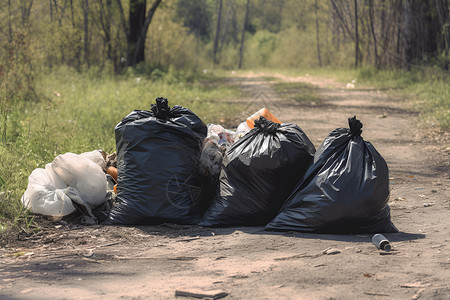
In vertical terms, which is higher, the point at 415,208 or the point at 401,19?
the point at 401,19

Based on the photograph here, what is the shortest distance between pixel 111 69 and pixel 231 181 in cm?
1216

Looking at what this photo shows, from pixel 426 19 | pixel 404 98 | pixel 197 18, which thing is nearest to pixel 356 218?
pixel 404 98

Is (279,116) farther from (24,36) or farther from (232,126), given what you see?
(24,36)

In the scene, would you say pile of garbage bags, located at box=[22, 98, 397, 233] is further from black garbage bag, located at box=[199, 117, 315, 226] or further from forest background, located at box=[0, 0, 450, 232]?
forest background, located at box=[0, 0, 450, 232]

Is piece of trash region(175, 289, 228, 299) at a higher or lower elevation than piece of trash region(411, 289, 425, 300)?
higher

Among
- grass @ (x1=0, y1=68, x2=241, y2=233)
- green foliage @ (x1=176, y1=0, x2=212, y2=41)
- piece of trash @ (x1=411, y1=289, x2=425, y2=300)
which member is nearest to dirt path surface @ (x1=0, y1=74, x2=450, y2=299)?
piece of trash @ (x1=411, y1=289, x2=425, y2=300)

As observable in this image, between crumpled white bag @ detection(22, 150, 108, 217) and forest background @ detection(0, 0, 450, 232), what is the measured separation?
0.13 m

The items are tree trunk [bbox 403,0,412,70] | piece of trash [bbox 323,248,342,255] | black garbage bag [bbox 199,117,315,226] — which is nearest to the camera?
piece of trash [bbox 323,248,342,255]

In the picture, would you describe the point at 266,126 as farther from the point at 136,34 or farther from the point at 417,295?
the point at 136,34

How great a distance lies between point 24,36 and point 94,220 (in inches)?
192

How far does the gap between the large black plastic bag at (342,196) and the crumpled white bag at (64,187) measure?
1.16 m

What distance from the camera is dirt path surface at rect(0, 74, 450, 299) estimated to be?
2324mm

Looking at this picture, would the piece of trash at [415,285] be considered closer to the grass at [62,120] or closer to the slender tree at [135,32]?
the grass at [62,120]

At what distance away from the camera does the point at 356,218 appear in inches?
127
